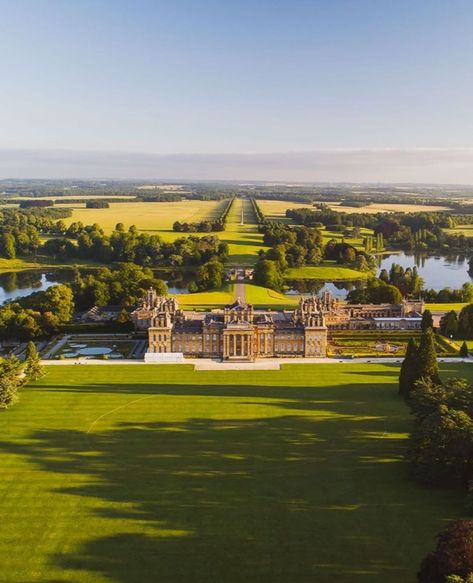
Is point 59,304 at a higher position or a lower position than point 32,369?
higher

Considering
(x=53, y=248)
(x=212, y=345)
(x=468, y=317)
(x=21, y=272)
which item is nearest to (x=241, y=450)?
(x=212, y=345)

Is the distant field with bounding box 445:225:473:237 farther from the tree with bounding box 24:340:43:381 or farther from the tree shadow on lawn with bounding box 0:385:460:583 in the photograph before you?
the tree with bounding box 24:340:43:381

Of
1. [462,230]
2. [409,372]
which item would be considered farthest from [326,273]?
[462,230]

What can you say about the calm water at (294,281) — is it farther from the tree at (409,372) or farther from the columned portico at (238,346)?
the tree at (409,372)

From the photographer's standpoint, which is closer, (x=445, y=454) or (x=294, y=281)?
(x=445, y=454)

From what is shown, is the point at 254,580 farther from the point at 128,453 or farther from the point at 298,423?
the point at 298,423

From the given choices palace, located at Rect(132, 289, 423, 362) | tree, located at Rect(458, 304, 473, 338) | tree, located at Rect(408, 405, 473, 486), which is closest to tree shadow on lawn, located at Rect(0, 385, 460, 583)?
tree, located at Rect(408, 405, 473, 486)

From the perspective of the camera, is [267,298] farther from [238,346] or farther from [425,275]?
[425,275]
